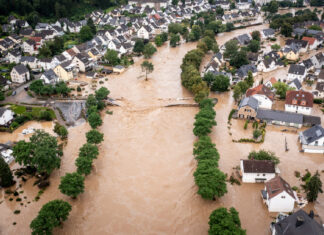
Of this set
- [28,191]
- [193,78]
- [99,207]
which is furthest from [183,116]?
[28,191]

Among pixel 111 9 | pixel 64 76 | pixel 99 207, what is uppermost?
pixel 111 9

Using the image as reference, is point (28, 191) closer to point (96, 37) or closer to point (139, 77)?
point (139, 77)

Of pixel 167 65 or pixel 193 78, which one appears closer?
pixel 193 78

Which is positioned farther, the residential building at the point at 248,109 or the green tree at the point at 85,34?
the green tree at the point at 85,34

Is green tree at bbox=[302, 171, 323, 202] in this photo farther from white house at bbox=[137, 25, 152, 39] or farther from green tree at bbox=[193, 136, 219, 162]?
white house at bbox=[137, 25, 152, 39]

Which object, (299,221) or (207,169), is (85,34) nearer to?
(207,169)

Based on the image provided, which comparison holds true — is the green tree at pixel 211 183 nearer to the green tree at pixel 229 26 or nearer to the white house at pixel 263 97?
the white house at pixel 263 97

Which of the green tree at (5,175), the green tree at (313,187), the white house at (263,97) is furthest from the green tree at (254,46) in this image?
the green tree at (5,175)
